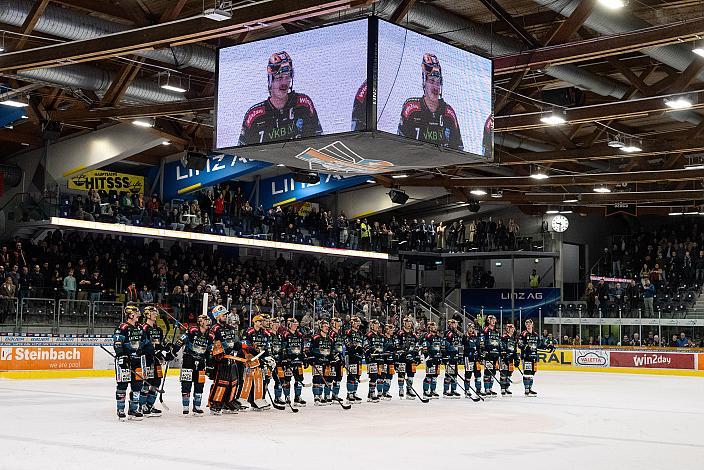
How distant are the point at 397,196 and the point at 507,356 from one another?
17.3 metres

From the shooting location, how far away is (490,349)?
790 inches

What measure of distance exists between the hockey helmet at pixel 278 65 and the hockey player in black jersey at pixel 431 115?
6.04 feet

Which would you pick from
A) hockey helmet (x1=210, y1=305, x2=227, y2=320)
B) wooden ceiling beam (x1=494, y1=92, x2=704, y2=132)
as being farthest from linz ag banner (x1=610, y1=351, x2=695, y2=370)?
hockey helmet (x1=210, y1=305, x2=227, y2=320)

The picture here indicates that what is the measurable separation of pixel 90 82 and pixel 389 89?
1137 centimetres

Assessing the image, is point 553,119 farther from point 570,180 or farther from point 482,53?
point 570,180

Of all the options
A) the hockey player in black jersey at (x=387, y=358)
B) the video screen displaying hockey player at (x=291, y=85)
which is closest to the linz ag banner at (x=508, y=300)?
the hockey player in black jersey at (x=387, y=358)

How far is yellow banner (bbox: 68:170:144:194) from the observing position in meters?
34.3

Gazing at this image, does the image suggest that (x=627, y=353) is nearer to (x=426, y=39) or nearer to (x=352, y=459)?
(x=426, y=39)

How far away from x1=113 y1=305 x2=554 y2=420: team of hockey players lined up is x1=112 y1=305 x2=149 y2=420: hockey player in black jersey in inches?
0.6

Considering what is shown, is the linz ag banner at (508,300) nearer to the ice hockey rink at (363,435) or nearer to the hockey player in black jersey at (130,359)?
the ice hockey rink at (363,435)

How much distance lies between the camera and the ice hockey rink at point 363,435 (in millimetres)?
10070

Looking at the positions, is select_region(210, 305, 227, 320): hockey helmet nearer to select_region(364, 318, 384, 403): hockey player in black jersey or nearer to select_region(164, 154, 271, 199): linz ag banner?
select_region(364, 318, 384, 403): hockey player in black jersey

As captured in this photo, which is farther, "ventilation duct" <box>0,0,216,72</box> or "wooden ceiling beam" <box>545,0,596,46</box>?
"ventilation duct" <box>0,0,216,72</box>

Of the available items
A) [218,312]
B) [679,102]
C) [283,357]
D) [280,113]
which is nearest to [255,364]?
[283,357]
